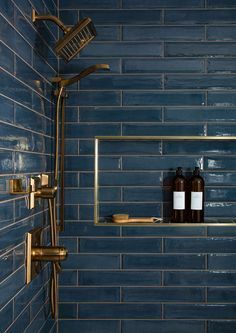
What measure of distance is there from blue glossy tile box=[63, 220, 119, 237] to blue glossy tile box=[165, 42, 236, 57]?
85 cm

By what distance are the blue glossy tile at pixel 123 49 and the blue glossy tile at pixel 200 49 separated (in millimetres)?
66

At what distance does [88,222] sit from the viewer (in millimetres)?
2119

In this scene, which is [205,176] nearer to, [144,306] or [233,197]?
[233,197]

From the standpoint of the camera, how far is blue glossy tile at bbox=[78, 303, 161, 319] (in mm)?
2107

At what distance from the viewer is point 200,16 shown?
6.98 ft

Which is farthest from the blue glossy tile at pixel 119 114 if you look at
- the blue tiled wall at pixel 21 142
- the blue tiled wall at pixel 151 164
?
the blue tiled wall at pixel 21 142

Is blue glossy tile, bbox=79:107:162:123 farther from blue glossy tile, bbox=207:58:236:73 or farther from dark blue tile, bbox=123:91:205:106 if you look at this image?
blue glossy tile, bbox=207:58:236:73

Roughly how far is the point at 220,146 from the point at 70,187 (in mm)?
742

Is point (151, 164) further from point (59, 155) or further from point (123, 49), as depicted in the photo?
point (123, 49)

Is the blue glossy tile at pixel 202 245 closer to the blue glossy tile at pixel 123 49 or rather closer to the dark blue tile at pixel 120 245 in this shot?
the dark blue tile at pixel 120 245

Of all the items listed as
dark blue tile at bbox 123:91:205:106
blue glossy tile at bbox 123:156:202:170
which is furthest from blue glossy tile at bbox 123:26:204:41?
blue glossy tile at bbox 123:156:202:170

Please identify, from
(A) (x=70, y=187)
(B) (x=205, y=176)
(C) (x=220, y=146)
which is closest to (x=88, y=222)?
(A) (x=70, y=187)

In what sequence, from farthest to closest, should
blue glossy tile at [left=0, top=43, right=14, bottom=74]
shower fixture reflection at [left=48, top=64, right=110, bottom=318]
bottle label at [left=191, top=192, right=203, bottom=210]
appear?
bottle label at [left=191, top=192, right=203, bottom=210]
shower fixture reflection at [left=48, top=64, right=110, bottom=318]
blue glossy tile at [left=0, top=43, right=14, bottom=74]

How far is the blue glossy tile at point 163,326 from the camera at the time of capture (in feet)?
6.89
